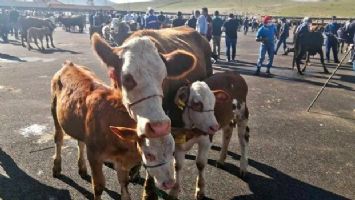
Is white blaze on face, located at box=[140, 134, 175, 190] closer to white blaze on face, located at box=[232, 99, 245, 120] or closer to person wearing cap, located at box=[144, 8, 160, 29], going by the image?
white blaze on face, located at box=[232, 99, 245, 120]

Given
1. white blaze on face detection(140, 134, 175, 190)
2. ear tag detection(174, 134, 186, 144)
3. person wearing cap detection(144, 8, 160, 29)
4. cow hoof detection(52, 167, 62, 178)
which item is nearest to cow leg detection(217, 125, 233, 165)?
ear tag detection(174, 134, 186, 144)

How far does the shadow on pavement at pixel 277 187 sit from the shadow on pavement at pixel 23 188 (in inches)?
112

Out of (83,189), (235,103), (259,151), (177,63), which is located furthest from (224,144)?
(177,63)

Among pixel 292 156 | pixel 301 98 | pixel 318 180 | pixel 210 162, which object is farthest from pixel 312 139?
pixel 301 98

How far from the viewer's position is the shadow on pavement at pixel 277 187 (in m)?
5.91

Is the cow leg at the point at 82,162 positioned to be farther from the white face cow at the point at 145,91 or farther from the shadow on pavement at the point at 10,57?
the shadow on pavement at the point at 10,57

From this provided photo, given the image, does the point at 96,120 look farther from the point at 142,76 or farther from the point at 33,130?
the point at 33,130

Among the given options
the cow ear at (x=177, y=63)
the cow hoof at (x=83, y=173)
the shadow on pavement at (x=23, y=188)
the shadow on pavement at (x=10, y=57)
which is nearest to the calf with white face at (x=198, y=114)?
the cow ear at (x=177, y=63)

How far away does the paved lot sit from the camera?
600 cm

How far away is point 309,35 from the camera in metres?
16.7

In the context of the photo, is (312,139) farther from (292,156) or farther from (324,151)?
(292,156)

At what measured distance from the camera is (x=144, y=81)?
3496 mm

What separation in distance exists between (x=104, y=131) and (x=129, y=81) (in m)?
1.23

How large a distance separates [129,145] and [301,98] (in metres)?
9.33
